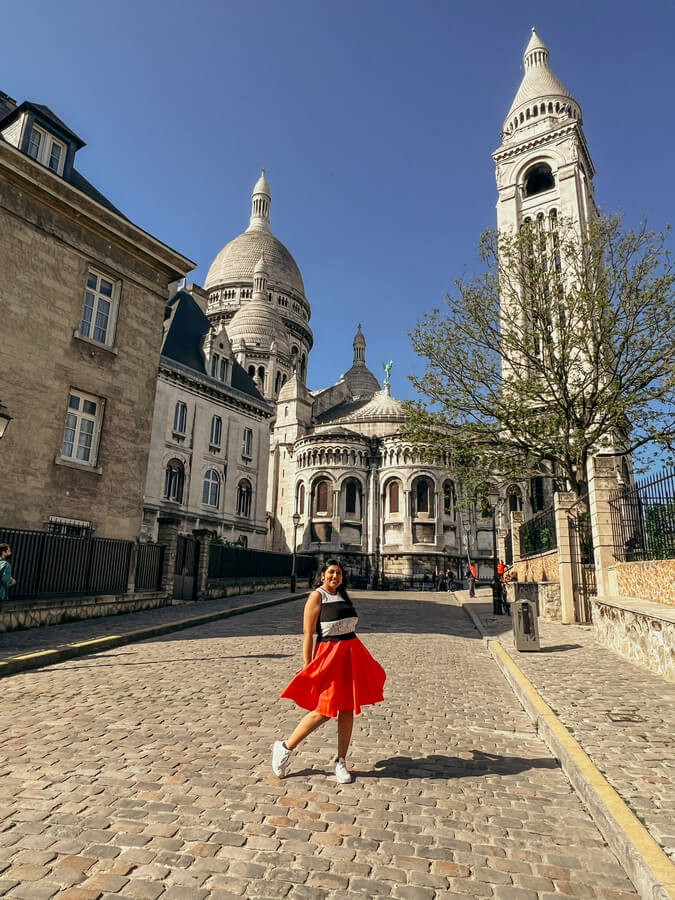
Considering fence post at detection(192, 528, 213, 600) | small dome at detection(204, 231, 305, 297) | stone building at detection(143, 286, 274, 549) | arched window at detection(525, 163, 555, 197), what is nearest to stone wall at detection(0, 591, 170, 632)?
fence post at detection(192, 528, 213, 600)

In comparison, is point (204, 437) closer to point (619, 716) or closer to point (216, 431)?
point (216, 431)

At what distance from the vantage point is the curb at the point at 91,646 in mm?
8062

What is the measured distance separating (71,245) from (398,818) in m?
16.9

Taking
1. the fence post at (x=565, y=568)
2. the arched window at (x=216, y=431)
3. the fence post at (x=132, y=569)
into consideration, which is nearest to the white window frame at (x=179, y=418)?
the arched window at (x=216, y=431)

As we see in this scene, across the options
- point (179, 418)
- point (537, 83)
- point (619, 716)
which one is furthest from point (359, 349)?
point (619, 716)

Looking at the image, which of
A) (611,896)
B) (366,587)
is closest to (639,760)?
(611,896)

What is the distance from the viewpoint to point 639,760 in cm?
456

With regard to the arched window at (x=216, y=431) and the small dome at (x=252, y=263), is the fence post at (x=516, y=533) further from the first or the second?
the small dome at (x=252, y=263)

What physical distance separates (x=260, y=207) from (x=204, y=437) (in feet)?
197

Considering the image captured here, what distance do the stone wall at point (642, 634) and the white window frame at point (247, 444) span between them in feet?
96.6

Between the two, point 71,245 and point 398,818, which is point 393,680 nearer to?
point 398,818

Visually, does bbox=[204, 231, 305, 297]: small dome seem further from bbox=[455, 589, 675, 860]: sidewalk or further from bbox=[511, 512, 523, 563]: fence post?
bbox=[455, 589, 675, 860]: sidewalk

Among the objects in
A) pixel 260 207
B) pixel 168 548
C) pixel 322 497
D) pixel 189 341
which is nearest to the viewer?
pixel 168 548

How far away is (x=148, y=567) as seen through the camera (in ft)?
56.0
